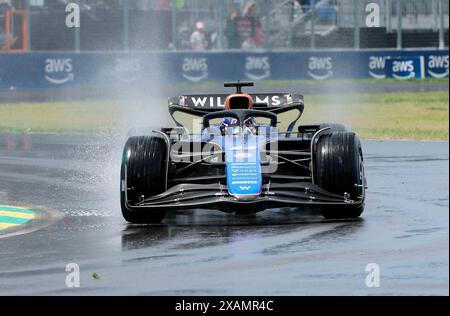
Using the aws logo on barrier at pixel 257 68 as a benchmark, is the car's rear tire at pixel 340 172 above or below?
below

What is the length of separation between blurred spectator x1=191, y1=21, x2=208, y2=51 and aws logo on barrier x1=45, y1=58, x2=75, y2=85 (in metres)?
3.59

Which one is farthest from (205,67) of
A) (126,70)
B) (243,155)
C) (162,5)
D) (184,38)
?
(243,155)

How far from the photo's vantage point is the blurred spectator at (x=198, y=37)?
101 feet

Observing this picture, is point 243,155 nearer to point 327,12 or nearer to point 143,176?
point 143,176

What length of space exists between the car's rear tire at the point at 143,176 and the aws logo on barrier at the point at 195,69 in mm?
20728

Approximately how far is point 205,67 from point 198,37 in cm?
83

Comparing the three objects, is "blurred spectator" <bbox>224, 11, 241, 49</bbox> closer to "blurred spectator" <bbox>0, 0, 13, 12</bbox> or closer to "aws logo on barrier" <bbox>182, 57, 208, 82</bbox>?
"aws logo on barrier" <bbox>182, 57, 208, 82</bbox>

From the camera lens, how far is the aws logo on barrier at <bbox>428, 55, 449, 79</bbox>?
108 ft

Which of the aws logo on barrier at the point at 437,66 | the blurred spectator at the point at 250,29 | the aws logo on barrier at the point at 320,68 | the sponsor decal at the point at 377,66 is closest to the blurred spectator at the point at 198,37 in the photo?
the blurred spectator at the point at 250,29

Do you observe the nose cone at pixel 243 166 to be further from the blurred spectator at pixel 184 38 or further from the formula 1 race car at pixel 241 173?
the blurred spectator at pixel 184 38
